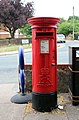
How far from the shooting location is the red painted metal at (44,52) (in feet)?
17.7

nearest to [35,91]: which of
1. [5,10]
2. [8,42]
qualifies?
[8,42]

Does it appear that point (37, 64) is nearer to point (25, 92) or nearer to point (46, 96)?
point (46, 96)

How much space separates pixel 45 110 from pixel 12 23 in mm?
37964

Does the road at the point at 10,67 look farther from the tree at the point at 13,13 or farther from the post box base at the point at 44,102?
the tree at the point at 13,13

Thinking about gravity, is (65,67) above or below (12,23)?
below

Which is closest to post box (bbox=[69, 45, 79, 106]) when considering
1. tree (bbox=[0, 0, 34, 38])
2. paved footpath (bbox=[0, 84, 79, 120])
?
paved footpath (bbox=[0, 84, 79, 120])

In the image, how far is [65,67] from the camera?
705 centimetres

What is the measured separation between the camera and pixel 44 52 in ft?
17.8

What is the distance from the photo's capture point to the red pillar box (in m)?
5.42

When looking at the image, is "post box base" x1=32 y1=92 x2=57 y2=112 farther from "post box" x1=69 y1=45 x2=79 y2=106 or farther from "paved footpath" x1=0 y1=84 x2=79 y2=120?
Result: "post box" x1=69 y1=45 x2=79 y2=106

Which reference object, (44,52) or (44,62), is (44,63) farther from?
(44,52)

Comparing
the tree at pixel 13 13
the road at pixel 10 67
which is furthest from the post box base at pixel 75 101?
the tree at pixel 13 13

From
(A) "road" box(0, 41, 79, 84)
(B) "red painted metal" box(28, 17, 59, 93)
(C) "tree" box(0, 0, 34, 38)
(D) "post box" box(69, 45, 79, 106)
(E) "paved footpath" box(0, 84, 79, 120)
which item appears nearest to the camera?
(E) "paved footpath" box(0, 84, 79, 120)

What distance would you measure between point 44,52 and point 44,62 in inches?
7.7
